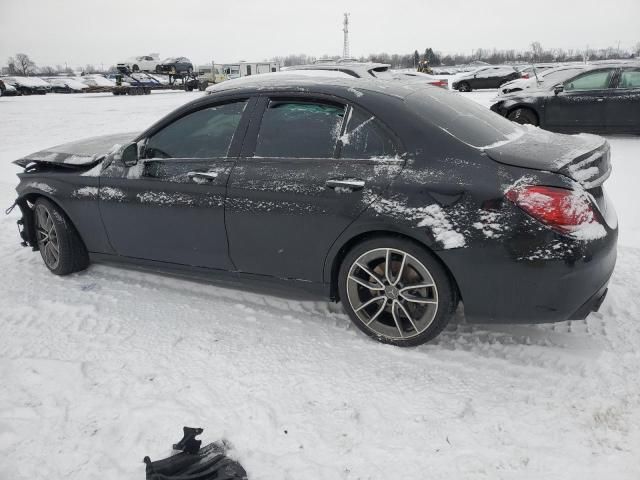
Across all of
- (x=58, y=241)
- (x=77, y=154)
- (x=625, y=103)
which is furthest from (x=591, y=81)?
(x=58, y=241)

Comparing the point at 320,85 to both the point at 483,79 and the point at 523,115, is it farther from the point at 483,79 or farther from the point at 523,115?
the point at 483,79

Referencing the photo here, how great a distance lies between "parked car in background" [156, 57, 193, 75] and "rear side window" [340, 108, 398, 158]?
39436mm

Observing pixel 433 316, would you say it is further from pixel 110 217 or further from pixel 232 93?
pixel 110 217

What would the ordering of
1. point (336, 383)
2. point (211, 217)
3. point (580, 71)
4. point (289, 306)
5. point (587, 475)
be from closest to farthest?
1. point (587, 475)
2. point (336, 383)
3. point (211, 217)
4. point (289, 306)
5. point (580, 71)

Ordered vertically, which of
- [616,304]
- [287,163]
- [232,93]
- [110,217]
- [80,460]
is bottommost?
[80,460]

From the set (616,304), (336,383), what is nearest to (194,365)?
(336,383)

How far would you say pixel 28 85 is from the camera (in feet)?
122

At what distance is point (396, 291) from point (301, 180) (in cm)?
89

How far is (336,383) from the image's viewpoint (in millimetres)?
2764

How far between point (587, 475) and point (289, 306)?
2130mm

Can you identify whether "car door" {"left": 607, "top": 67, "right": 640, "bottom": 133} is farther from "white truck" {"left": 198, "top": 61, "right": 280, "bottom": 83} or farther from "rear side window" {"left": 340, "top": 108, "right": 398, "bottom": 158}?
"white truck" {"left": 198, "top": 61, "right": 280, "bottom": 83}

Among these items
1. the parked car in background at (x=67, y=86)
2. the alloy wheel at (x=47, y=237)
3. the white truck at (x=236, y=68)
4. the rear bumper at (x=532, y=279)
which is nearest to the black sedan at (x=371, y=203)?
the rear bumper at (x=532, y=279)

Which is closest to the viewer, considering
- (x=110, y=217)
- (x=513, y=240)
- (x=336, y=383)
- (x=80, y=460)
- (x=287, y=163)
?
(x=80, y=460)

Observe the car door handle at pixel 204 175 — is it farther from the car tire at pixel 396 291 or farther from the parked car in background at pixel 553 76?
the parked car in background at pixel 553 76
